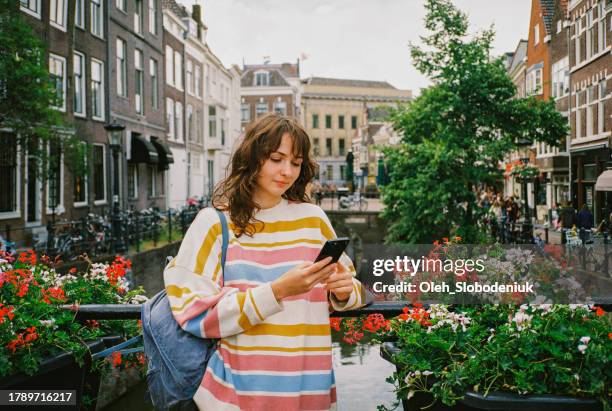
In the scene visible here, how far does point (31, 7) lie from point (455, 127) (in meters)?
9.60

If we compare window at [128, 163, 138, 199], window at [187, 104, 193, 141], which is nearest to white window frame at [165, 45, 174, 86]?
window at [187, 104, 193, 141]

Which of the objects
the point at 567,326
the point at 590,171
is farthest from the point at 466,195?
the point at 567,326

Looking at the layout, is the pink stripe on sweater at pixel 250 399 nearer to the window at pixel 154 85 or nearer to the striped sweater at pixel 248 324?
the striped sweater at pixel 248 324

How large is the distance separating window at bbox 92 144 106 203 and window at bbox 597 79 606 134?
1238cm

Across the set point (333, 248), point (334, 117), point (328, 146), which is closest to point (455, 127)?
point (333, 248)

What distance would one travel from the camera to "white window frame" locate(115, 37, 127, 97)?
724 inches

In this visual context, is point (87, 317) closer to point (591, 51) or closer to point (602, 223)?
point (602, 223)

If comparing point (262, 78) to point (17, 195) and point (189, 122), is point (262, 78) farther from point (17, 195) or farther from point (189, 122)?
point (17, 195)

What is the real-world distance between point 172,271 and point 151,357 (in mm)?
250

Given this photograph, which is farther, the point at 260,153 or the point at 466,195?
the point at 466,195

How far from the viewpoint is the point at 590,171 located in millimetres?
11062

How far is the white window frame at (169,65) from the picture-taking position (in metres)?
24.4

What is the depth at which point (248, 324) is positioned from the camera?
59.5 inches

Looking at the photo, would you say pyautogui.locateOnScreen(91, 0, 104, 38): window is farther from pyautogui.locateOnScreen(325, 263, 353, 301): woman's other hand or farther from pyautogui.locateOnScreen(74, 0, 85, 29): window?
pyautogui.locateOnScreen(325, 263, 353, 301): woman's other hand
